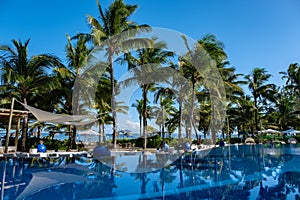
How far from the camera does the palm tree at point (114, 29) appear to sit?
43.6ft

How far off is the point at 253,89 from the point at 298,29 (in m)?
14.8

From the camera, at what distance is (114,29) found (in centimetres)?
1345

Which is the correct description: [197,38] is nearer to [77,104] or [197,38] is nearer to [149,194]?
[77,104]

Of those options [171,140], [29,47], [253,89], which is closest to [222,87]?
[171,140]

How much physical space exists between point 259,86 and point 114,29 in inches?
761

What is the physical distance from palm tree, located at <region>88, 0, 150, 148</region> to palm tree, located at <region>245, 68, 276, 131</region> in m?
16.8

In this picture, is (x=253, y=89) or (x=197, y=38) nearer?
(x=197, y=38)

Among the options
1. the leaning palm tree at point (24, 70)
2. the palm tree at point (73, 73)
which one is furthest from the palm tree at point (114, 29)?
the leaning palm tree at point (24, 70)

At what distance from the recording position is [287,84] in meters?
28.3

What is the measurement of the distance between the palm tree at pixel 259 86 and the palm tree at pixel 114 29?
16811mm

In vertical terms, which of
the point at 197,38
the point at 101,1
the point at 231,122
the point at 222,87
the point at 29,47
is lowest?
the point at 231,122

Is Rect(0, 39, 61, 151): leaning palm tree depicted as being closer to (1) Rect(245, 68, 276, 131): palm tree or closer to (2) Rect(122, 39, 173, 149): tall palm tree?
(2) Rect(122, 39, 173, 149): tall palm tree

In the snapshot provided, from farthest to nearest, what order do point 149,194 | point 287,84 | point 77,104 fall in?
point 287,84, point 77,104, point 149,194

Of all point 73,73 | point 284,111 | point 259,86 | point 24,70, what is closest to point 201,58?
point 73,73
